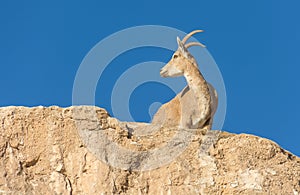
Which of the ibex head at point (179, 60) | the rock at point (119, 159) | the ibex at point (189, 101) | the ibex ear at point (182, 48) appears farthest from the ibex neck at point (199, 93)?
the rock at point (119, 159)

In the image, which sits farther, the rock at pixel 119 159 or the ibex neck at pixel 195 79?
the ibex neck at pixel 195 79

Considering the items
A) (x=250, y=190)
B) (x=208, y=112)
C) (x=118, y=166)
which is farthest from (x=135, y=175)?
(x=208, y=112)

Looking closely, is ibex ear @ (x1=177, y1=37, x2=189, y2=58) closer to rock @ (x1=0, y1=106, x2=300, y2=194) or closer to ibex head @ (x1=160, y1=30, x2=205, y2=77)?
ibex head @ (x1=160, y1=30, x2=205, y2=77)

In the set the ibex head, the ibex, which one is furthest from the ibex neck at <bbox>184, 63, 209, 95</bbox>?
the ibex head

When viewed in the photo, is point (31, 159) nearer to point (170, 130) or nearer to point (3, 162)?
point (3, 162)

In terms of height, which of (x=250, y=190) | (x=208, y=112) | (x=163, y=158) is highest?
(x=208, y=112)

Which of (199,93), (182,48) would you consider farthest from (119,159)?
(182,48)

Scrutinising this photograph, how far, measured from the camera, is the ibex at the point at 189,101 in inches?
541

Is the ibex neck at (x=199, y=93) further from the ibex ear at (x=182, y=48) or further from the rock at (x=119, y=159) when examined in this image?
the rock at (x=119, y=159)

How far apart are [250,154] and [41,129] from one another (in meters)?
2.92

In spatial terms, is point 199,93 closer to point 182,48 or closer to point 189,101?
point 189,101

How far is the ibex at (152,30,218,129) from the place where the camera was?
541 inches

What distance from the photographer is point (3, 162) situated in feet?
26.9

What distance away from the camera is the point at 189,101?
46.3 ft
